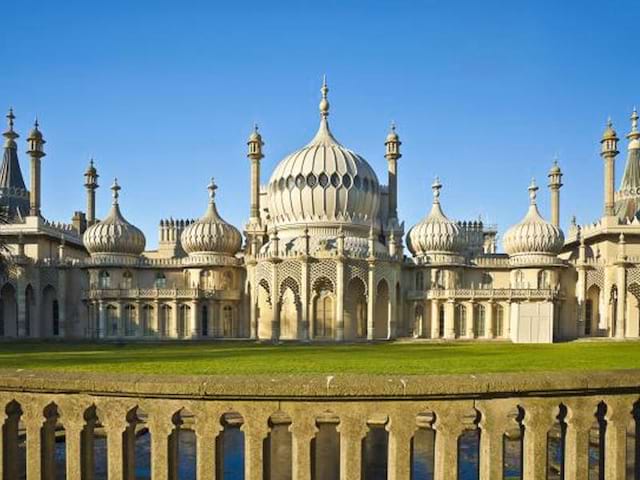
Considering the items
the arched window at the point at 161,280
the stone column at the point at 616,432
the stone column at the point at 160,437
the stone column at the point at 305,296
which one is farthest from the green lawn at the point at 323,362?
the arched window at the point at 161,280

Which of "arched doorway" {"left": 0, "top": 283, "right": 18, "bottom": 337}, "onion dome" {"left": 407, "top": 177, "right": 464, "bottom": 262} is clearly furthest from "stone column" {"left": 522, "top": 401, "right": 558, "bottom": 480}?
"arched doorway" {"left": 0, "top": 283, "right": 18, "bottom": 337}

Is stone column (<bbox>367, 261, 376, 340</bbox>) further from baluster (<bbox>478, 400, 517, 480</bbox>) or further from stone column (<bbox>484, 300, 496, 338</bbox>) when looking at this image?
baluster (<bbox>478, 400, 517, 480</bbox>)

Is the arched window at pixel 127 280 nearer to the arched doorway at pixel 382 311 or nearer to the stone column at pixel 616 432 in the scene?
the arched doorway at pixel 382 311

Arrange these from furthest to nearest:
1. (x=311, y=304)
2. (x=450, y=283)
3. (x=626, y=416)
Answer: (x=450, y=283) → (x=311, y=304) → (x=626, y=416)

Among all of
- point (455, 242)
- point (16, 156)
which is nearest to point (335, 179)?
point (455, 242)

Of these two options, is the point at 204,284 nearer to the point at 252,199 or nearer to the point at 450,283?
the point at 252,199

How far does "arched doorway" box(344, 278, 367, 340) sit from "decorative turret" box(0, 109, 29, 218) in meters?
37.7

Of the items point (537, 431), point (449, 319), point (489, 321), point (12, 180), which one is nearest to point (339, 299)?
point (449, 319)

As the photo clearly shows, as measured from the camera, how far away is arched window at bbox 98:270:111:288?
48356mm

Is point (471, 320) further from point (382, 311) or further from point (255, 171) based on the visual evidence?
point (255, 171)

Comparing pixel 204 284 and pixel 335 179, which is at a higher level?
pixel 335 179

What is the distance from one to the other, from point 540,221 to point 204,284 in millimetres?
29766

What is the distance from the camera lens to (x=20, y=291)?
45.9 meters

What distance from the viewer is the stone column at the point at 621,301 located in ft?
141
